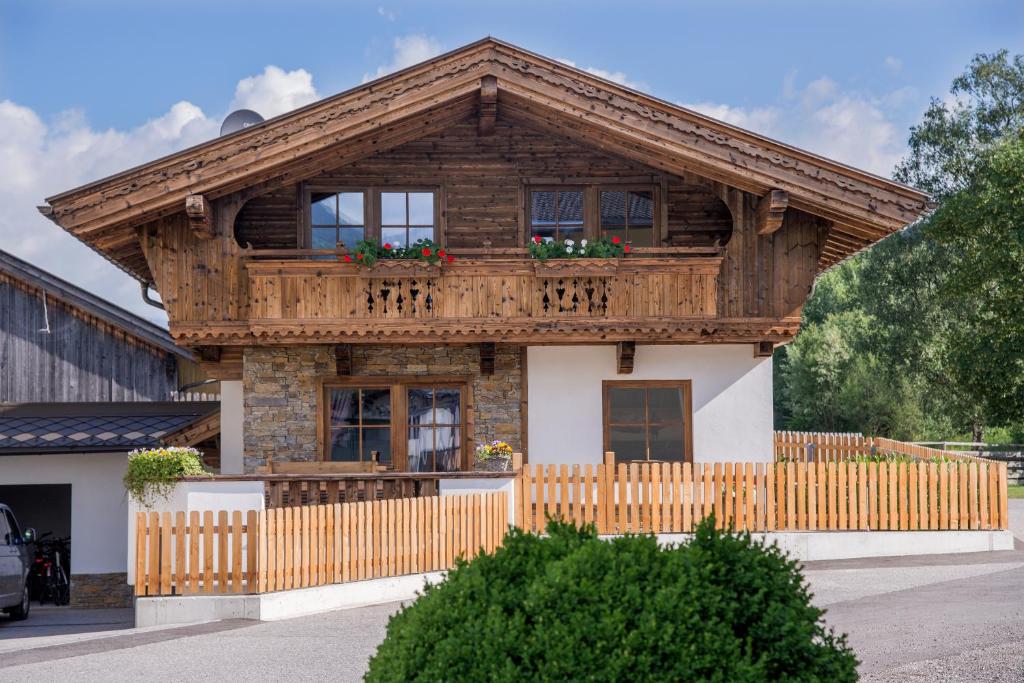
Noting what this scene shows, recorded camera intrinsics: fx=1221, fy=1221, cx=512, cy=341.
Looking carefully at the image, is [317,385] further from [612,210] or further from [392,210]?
[612,210]

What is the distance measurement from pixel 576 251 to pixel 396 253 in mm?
2848

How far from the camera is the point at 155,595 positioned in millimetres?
13828

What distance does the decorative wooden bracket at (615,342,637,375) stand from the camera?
1967 cm

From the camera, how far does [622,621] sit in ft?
18.7

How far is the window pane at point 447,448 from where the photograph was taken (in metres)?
19.9

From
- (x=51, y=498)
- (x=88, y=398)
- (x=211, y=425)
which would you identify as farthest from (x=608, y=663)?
(x=51, y=498)

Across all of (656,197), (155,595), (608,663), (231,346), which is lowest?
(155,595)

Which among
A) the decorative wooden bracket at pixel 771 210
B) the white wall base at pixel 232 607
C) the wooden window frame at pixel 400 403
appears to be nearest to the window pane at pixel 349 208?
the wooden window frame at pixel 400 403

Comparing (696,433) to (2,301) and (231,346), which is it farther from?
(2,301)

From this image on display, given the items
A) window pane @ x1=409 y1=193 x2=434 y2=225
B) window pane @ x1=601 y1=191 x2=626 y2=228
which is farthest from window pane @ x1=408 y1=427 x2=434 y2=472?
window pane @ x1=601 y1=191 x2=626 y2=228

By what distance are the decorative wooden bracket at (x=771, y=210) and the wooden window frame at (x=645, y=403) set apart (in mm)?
2839

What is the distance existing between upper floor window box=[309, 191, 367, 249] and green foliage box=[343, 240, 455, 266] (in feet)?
3.14

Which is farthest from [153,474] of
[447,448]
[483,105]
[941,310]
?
[941,310]

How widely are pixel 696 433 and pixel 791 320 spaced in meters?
2.44
